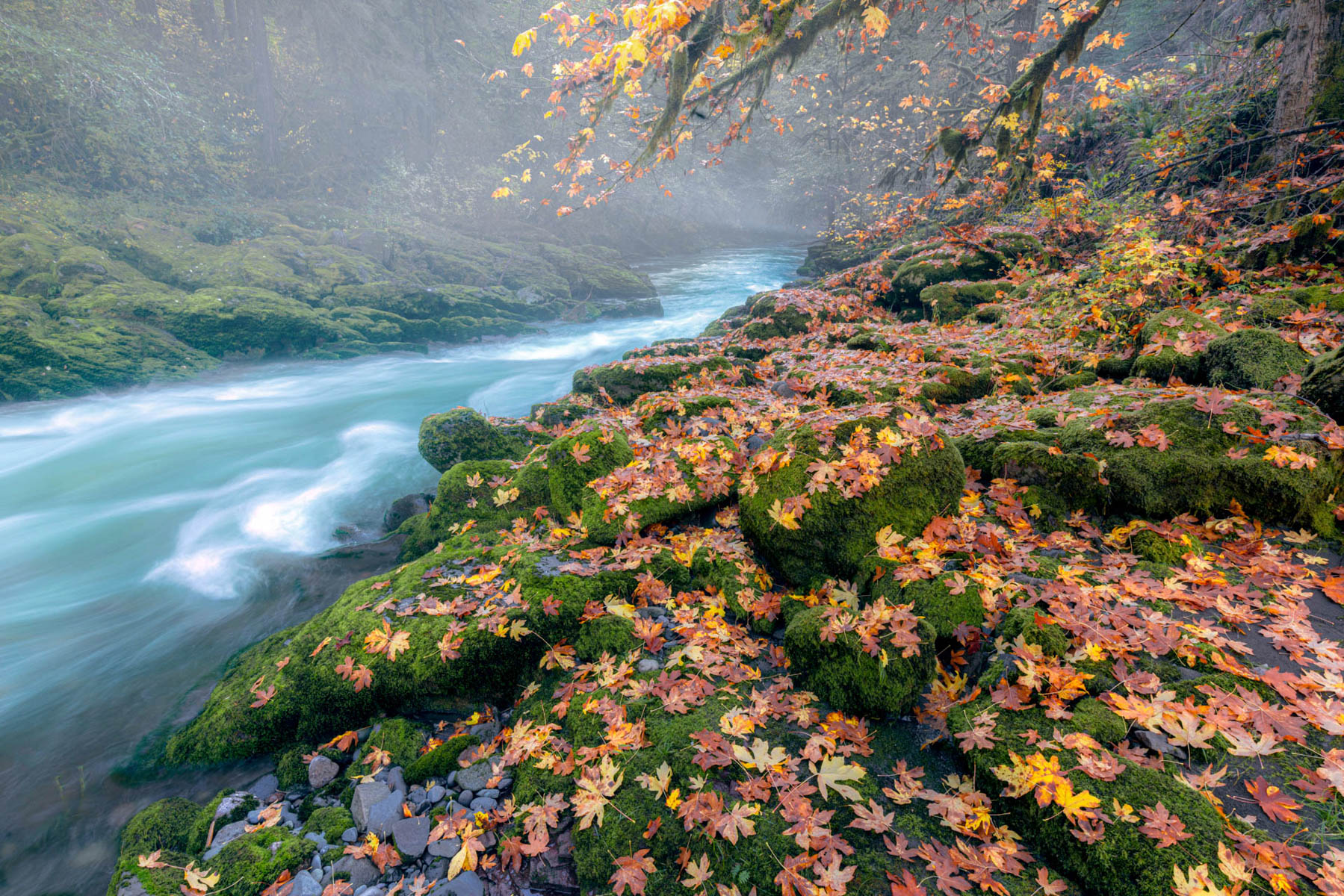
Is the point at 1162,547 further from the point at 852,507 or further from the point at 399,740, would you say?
the point at 399,740

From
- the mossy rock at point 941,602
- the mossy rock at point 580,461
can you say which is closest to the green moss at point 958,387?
the mossy rock at point 941,602

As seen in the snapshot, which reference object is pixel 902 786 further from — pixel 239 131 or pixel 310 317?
pixel 239 131

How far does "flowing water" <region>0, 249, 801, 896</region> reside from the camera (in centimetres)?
449

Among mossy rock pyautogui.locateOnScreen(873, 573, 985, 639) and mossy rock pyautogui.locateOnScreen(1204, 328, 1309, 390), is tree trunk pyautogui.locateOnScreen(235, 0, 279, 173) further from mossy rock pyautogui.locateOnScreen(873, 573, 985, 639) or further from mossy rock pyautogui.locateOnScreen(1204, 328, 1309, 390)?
mossy rock pyautogui.locateOnScreen(1204, 328, 1309, 390)

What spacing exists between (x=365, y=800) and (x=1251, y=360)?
→ 312 inches

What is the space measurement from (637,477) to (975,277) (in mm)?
9266

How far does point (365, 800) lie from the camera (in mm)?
3564

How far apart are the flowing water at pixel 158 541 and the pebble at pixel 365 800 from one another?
1.56 metres

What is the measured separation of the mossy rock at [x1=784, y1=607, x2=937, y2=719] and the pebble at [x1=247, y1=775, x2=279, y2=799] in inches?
161

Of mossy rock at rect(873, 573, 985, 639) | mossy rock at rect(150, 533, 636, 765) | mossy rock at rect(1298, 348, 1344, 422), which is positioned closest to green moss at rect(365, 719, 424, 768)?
mossy rock at rect(150, 533, 636, 765)

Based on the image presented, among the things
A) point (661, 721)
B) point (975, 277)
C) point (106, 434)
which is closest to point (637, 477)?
point (661, 721)

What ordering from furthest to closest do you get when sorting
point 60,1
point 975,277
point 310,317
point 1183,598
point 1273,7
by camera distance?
1. point 60,1
2. point 310,317
3. point 975,277
4. point 1273,7
5. point 1183,598

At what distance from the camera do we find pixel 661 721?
3.28 m

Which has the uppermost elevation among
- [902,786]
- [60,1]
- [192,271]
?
[60,1]
